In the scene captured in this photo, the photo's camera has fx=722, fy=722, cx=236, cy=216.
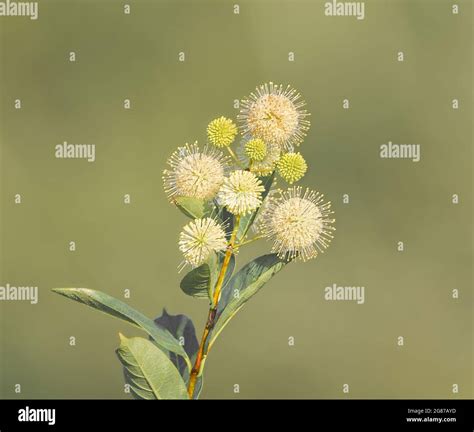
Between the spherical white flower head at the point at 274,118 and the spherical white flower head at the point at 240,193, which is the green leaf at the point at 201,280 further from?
the spherical white flower head at the point at 274,118

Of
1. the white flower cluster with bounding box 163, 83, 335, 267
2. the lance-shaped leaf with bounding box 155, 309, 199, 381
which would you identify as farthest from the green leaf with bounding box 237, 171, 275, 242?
the lance-shaped leaf with bounding box 155, 309, 199, 381

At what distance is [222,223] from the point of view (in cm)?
115

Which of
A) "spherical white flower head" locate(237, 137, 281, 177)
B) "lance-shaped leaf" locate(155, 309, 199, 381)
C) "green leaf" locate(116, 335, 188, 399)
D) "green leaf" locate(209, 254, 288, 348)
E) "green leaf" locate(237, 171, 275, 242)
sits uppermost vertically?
"spherical white flower head" locate(237, 137, 281, 177)

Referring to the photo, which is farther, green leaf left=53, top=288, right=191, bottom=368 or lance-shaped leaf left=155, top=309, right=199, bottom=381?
lance-shaped leaf left=155, top=309, right=199, bottom=381

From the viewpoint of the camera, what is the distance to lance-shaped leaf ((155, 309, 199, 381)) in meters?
1.20

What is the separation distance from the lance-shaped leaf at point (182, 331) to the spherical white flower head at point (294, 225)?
196 millimetres

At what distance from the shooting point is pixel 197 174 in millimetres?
1171

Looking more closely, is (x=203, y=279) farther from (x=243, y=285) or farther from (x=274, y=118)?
(x=274, y=118)

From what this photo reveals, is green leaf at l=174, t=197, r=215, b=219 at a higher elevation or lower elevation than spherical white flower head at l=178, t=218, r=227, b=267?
higher

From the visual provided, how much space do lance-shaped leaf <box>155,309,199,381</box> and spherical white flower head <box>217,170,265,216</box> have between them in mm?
230

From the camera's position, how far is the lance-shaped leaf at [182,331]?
1204 millimetres

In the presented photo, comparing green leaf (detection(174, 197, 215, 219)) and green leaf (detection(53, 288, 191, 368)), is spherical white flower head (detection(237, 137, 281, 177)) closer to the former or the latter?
green leaf (detection(174, 197, 215, 219))
